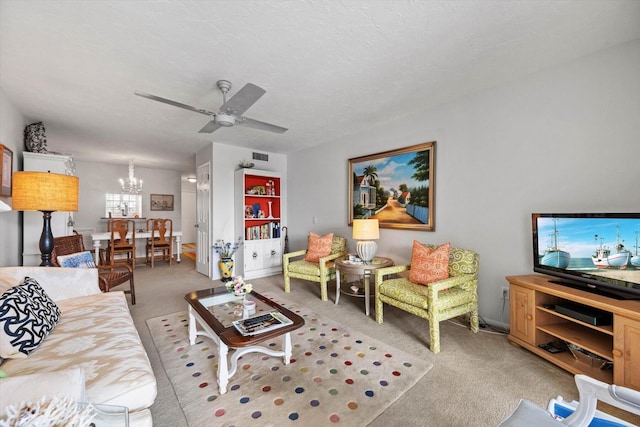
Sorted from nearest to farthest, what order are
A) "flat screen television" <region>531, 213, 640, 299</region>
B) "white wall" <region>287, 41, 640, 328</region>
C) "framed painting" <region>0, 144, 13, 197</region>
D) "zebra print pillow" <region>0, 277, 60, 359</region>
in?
"zebra print pillow" <region>0, 277, 60, 359</region>
"flat screen television" <region>531, 213, 640, 299</region>
"white wall" <region>287, 41, 640, 328</region>
"framed painting" <region>0, 144, 13, 197</region>

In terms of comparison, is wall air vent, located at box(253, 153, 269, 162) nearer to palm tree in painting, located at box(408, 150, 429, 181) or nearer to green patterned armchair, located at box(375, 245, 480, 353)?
palm tree in painting, located at box(408, 150, 429, 181)

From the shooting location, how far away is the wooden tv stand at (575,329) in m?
1.57

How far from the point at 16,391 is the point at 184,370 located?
4.13 feet

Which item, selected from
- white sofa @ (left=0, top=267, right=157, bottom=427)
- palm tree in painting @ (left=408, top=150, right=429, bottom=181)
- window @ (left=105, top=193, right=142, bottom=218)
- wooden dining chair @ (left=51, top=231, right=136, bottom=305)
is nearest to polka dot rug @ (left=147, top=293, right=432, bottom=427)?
white sofa @ (left=0, top=267, right=157, bottom=427)

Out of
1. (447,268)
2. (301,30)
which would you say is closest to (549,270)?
(447,268)

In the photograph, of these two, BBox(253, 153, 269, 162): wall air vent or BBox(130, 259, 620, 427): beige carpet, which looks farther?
BBox(253, 153, 269, 162): wall air vent

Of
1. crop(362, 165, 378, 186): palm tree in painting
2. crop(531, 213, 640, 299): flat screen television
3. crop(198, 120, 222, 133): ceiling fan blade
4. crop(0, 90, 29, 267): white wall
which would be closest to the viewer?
crop(531, 213, 640, 299): flat screen television

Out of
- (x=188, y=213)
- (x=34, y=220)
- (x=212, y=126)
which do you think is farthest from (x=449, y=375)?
(x=188, y=213)

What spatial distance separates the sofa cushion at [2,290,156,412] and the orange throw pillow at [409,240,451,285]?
235 centimetres

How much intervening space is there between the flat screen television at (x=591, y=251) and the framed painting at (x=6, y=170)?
518 cm

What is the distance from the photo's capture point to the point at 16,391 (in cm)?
86

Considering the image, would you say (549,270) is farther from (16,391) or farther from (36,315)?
(36,315)

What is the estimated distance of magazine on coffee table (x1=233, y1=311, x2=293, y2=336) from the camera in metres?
1.77

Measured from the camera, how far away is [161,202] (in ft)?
24.1
